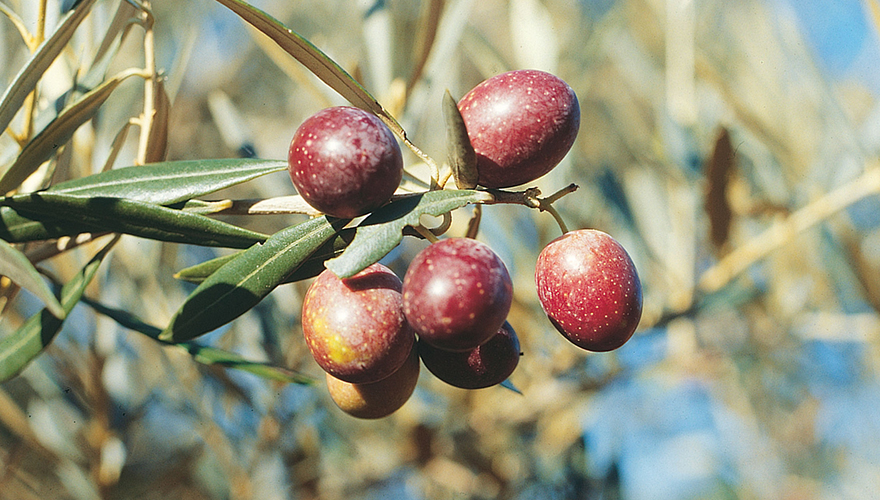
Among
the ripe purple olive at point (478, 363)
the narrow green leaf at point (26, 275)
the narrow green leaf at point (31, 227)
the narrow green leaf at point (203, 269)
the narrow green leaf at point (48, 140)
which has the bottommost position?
the ripe purple olive at point (478, 363)

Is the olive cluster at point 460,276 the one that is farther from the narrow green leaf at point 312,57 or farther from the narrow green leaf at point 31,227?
the narrow green leaf at point 31,227

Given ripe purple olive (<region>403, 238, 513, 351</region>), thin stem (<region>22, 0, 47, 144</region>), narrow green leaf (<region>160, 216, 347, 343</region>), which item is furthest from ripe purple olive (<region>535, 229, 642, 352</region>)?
thin stem (<region>22, 0, 47, 144</region>)

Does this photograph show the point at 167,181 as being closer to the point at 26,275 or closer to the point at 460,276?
the point at 26,275

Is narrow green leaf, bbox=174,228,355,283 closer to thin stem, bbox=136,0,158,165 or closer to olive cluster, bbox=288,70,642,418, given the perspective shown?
olive cluster, bbox=288,70,642,418

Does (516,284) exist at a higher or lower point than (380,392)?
lower

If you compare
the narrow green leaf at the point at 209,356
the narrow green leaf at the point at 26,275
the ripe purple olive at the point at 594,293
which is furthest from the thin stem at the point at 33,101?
the ripe purple olive at the point at 594,293

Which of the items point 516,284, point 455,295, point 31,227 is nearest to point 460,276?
point 455,295

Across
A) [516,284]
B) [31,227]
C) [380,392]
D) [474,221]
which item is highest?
[31,227]

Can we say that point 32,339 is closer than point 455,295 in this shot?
No
